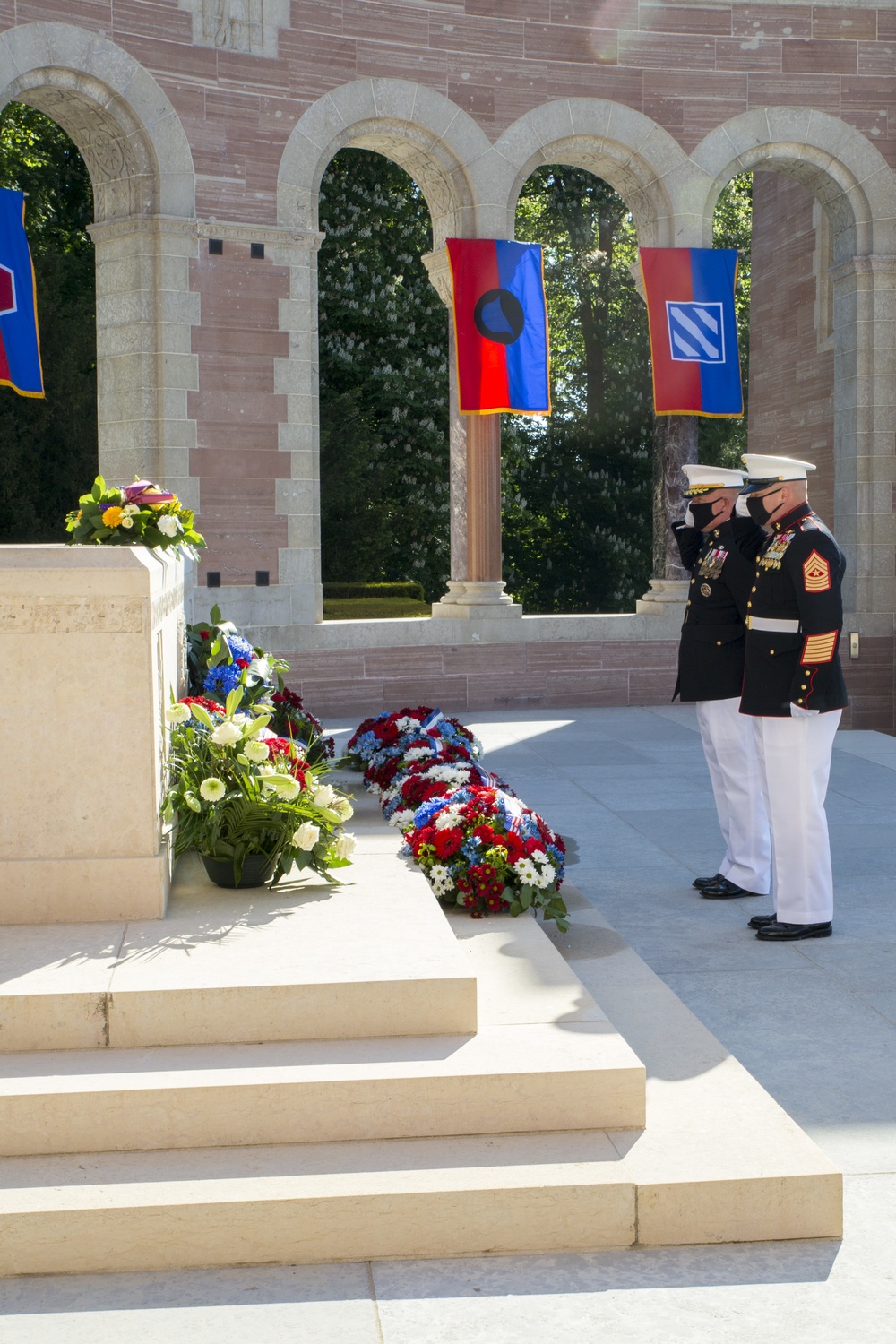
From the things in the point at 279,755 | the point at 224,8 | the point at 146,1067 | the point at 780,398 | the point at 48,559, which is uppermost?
the point at 224,8

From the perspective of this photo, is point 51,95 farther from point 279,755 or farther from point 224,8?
point 279,755

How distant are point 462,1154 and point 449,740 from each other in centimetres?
400

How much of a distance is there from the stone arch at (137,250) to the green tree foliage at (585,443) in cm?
1289

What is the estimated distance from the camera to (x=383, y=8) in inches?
470

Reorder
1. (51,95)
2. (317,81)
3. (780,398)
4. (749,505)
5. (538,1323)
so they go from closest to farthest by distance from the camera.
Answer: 1. (538,1323)
2. (749,505)
3. (51,95)
4. (317,81)
5. (780,398)

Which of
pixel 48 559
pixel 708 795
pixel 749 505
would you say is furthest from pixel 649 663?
pixel 48 559

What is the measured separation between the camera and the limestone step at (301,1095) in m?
3.57

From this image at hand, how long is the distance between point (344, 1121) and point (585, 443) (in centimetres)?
2186

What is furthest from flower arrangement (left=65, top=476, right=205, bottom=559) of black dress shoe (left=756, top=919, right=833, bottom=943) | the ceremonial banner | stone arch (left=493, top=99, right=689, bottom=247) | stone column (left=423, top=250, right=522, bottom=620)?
stone arch (left=493, top=99, right=689, bottom=247)

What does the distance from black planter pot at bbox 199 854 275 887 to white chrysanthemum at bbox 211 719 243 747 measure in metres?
0.40

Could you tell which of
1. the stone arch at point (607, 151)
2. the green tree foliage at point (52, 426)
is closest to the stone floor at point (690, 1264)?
the stone arch at point (607, 151)

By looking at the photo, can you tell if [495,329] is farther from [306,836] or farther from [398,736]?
[306,836]

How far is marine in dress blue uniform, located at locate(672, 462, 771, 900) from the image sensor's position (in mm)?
6324

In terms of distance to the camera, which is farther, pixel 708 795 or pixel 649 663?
pixel 649 663
